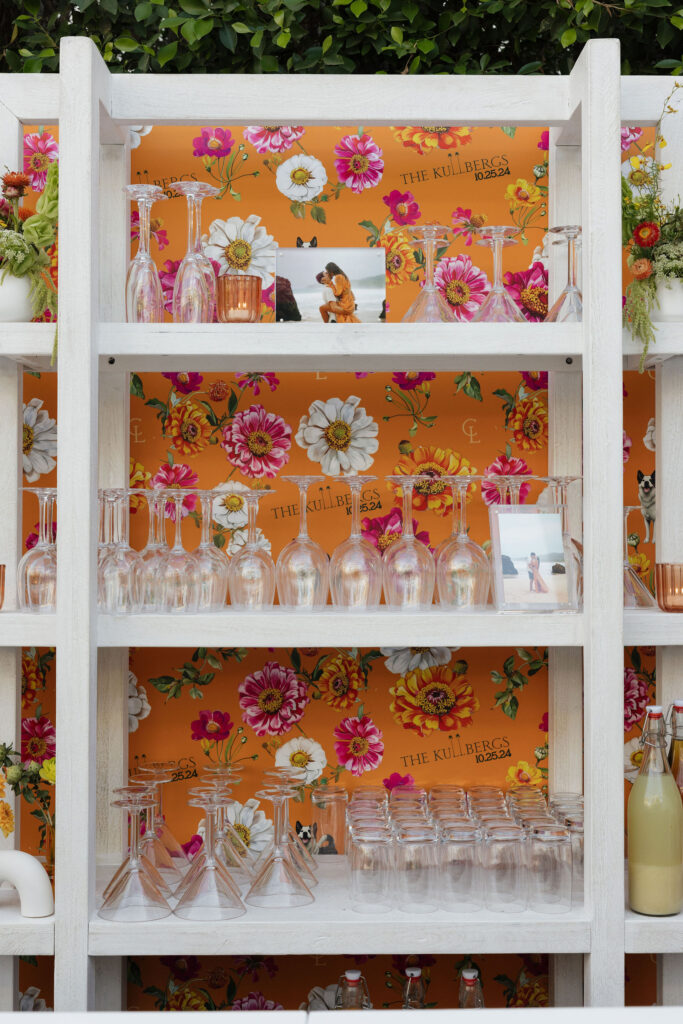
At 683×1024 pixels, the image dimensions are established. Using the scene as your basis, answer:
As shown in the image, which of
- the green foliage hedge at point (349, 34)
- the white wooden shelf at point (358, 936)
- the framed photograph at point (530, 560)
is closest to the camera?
the white wooden shelf at point (358, 936)

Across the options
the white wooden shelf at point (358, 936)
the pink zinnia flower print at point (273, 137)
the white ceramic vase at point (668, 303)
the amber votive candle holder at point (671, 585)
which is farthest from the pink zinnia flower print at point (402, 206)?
the white wooden shelf at point (358, 936)

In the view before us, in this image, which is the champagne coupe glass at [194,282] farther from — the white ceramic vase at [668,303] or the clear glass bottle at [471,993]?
the clear glass bottle at [471,993]

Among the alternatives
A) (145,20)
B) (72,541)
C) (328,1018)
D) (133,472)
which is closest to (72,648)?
(72,541)

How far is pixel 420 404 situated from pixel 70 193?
2.66ft

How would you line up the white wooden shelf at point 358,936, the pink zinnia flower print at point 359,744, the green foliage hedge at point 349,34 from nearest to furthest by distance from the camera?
the white wooden shelf at point 358,936 < the pink zinnia flower print at point 359,744 < the green foliage hedge at point 349,34

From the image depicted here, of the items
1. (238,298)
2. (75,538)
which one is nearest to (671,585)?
(238,298)

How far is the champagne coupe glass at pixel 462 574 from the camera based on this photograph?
181cm

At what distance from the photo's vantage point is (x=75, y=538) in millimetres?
1684

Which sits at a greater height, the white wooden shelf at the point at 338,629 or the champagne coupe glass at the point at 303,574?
the champagne coupe glass at the point at 303,574

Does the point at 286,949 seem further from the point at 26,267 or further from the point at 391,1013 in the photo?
the point at 26,267

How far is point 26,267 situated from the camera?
182cm

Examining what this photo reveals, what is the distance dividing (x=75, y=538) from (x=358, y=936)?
0.78m

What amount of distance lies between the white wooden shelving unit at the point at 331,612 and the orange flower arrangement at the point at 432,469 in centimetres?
32

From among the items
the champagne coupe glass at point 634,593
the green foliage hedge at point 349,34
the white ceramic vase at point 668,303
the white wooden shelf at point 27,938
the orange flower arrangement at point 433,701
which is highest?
the green foliage hedge at point 349,34
